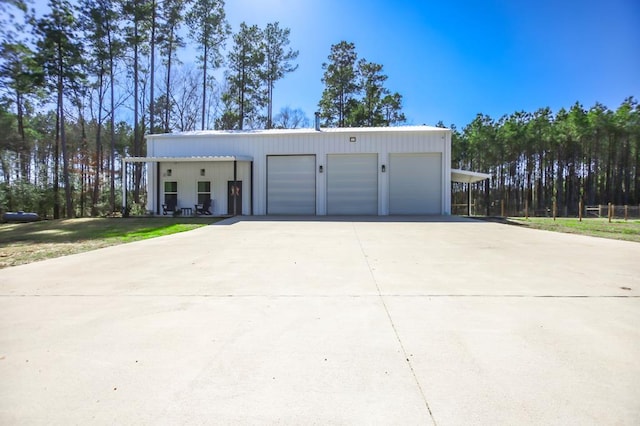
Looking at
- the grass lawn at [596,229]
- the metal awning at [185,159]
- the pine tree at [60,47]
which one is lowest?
the grass lawn at [596,229]

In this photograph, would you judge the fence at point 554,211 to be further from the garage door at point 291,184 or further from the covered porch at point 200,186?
the covered porch at point 200,186

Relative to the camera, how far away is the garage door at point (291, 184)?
16.2m

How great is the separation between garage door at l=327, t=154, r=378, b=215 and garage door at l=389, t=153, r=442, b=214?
93 centimetres

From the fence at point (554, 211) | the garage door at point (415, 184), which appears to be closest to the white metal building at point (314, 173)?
the garage door at point (415, 184)

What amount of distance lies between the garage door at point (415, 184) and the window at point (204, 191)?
366 inches

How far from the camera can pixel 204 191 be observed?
1684 cm

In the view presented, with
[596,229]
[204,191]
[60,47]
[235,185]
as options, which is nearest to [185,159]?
[204,191]

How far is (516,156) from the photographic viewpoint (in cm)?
3641

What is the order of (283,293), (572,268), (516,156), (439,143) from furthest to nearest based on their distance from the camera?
(516,156) < (439,143) < (572,268) < (283,293)

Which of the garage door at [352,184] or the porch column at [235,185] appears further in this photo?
the garage door at [352,184]

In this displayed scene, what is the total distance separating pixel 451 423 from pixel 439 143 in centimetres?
1535

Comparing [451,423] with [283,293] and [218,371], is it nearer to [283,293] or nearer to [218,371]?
[218,371]

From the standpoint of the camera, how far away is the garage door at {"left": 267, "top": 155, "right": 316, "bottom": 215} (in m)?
16.2

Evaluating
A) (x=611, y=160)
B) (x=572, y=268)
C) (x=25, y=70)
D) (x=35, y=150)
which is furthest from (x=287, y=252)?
(x=611, y=160)
